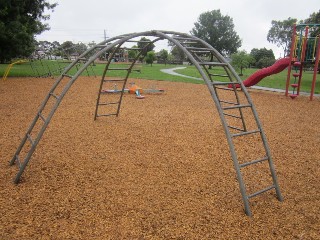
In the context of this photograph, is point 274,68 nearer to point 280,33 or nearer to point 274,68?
point 274,68

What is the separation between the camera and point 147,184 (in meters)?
3.86

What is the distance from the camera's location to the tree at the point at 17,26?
15844 mm

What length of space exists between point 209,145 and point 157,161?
1388 mm

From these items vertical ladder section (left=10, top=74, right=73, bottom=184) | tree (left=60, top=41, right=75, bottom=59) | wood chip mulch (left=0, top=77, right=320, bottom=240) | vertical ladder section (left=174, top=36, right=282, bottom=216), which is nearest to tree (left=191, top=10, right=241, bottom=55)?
tree (left=60, top=41, right=75, bottom=59)

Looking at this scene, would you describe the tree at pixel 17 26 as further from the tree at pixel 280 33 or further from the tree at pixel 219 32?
the tree at pixel 280 33

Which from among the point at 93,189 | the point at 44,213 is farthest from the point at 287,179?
the point at 44,213

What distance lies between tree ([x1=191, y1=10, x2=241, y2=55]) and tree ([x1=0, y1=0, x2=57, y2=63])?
40.7 m

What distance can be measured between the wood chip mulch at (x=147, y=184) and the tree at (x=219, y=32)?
5031 cm

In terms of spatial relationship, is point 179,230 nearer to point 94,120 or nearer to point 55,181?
point 55,181

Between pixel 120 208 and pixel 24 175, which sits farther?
pixel 24 175

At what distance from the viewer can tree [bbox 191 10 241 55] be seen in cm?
5453

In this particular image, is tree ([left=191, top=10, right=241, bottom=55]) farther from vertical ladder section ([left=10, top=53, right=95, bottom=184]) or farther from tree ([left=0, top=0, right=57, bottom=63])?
vertical ladder section ([left=10, top=53, right=95, bottom=184])

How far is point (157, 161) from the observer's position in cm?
469

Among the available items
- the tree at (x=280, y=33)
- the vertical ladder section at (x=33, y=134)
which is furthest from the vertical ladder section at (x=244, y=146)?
the tree at (x=280, y=33)
